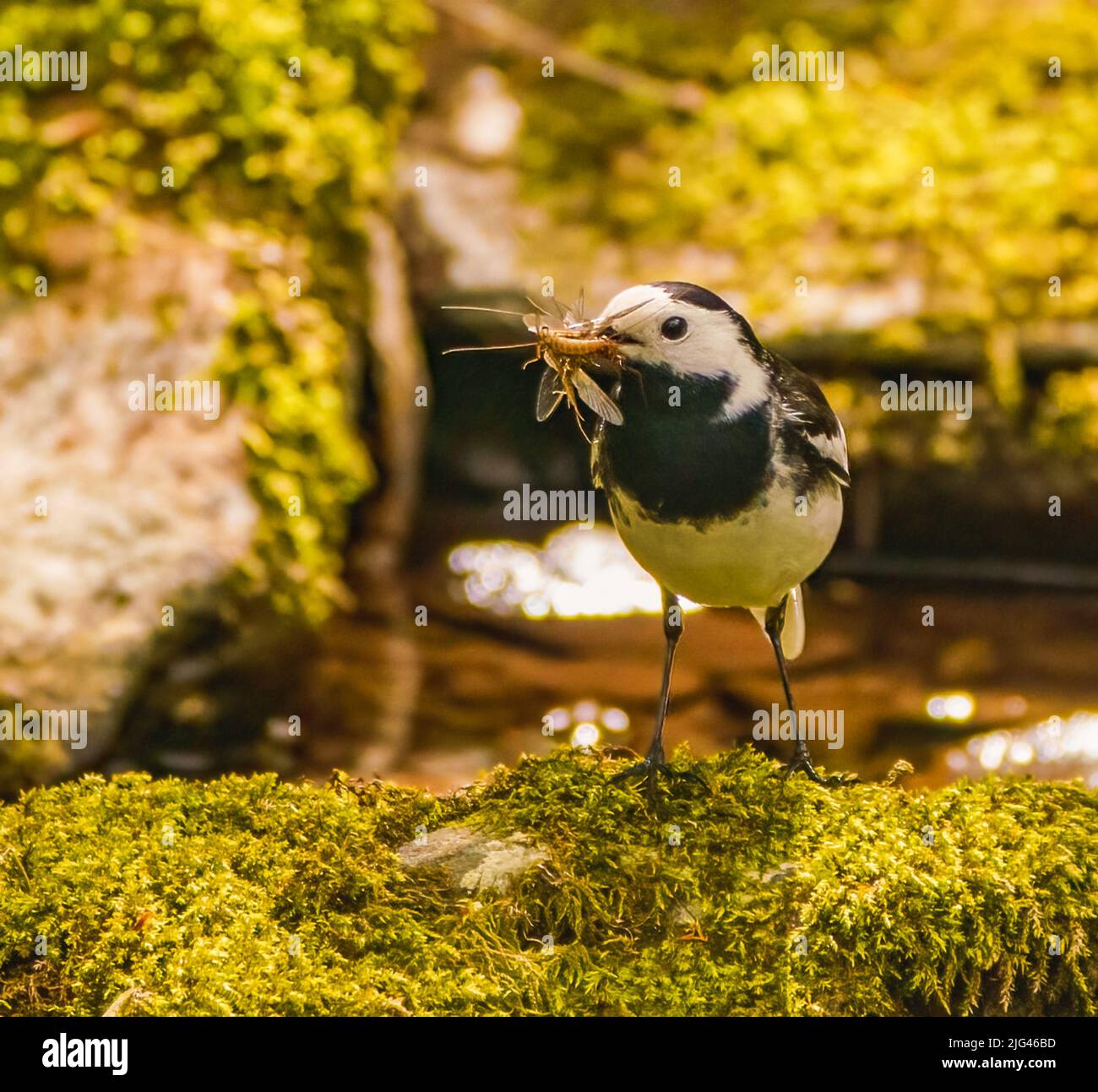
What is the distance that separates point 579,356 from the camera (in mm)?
2887

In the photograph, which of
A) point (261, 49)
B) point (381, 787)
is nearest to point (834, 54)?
point (261, 49)

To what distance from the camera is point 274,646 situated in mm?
5699

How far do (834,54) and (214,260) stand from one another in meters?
5.47

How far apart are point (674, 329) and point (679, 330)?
0.04ft

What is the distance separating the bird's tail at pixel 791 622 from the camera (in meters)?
3.76

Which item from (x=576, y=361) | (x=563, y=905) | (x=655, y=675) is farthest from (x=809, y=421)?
(x=655, y=675)

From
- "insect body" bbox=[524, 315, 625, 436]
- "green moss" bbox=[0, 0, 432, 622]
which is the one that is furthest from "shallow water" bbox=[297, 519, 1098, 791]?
"insect body" bbox=[524, 315, 625, 436]

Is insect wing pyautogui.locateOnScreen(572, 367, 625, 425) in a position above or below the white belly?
above

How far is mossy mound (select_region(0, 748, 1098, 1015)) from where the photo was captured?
256 centimetres

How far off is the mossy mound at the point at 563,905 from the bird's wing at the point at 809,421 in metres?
0.83

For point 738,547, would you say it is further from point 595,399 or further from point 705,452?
point 595,399

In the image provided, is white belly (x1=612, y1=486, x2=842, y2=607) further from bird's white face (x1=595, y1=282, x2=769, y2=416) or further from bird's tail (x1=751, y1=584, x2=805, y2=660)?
bird's tail (x1=751, y1=584, x2=805, y2=660)

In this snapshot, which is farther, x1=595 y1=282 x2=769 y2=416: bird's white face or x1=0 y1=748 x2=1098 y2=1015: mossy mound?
x1=595 y1=282 x2=769 y2=416: bird's white face
